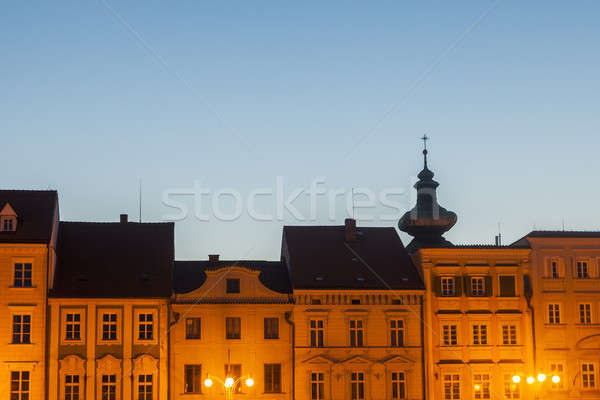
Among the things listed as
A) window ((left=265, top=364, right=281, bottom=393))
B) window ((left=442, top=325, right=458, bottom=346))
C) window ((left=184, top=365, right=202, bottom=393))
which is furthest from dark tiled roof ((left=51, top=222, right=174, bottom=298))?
window ((left=442, top=325, right=458, bottom=346))

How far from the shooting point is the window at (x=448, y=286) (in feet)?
233

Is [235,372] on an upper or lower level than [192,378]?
upper

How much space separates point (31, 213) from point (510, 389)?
33327 millimetres

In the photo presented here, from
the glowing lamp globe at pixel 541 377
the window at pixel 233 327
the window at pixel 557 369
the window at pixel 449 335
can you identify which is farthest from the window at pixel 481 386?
the window at pixel 233 327

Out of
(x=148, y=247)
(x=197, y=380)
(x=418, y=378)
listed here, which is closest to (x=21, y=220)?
(x=148, y=247)

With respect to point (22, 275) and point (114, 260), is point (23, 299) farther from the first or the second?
point (114, 260)

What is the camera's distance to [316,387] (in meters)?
68.2

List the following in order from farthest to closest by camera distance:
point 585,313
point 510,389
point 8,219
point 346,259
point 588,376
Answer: point 346,259 < point 585,313 < point 588,376 < point 510,389 < point 8,219

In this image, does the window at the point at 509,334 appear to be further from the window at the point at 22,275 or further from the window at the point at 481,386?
the window at the point at 22,275

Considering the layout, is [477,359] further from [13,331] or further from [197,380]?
[13,331]

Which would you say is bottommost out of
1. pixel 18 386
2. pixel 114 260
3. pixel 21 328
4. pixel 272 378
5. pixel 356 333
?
pixel 18 386

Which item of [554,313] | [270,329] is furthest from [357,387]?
[554,313]

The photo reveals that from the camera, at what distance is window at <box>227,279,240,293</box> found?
68375 millimetres

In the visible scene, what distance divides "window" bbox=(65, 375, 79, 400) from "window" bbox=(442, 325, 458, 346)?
24.0 m
